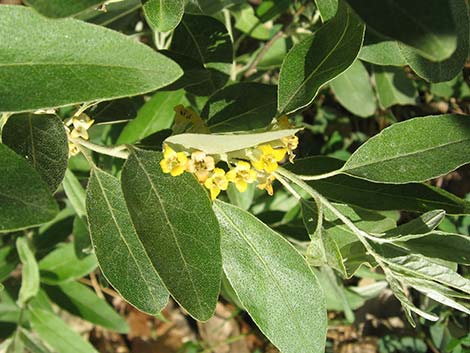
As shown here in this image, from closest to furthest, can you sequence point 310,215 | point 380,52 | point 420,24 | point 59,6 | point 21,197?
point 420,24
point 59,6
point 21,197
point 310,215
point 380,52

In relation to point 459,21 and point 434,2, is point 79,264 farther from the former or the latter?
point 434,2

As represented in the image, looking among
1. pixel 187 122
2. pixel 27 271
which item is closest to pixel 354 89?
pixel 187 122

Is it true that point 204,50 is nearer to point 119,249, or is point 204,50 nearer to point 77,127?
point 77,127

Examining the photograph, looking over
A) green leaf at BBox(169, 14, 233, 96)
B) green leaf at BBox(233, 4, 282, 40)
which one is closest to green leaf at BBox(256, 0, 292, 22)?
green leaf at BBox(233, 4, 282, 40)

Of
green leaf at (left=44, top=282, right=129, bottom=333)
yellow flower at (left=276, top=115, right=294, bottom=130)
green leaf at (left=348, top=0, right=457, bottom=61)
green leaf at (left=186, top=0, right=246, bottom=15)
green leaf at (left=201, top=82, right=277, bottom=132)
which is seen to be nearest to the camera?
green leaf at (left=348, top=0, right=457, bottom=61)

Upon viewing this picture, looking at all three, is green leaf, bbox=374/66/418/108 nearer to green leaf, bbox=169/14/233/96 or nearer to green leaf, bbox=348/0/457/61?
green leaf, bbox=169/14/233/96

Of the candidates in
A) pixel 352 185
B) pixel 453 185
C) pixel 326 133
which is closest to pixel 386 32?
pixel 352 185
